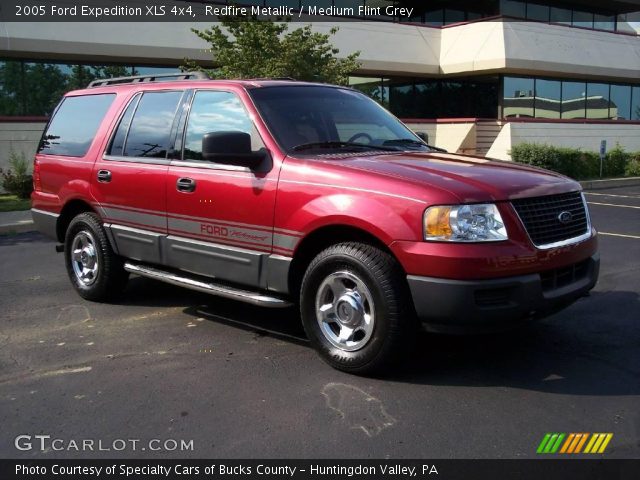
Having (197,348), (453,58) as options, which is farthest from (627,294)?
(453,58)

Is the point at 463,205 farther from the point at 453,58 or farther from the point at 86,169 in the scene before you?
the point at 453,58

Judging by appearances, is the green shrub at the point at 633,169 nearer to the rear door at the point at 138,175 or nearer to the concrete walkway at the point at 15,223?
the concrete walkway at the point at 15,223

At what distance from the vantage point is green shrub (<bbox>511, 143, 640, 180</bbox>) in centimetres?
1934

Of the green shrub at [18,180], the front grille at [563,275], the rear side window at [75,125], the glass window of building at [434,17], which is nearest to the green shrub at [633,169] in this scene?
the glass window of building at [434,17]

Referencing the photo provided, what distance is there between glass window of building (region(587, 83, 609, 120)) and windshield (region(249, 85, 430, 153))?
2200 centimetres

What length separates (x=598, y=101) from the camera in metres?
25.2

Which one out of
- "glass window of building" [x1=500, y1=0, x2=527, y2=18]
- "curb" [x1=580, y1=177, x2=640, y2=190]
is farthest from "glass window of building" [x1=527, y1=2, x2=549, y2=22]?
"curb" [x1=580, y1=177, x2=640, y2=190]

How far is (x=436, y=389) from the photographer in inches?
156

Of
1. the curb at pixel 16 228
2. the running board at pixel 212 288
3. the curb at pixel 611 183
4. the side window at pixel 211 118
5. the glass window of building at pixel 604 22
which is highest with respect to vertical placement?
the glass window of building at pixel 604 22

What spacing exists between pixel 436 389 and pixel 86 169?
155 inches

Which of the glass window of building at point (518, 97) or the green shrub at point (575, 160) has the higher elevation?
the glass window of building at point (518, 97)

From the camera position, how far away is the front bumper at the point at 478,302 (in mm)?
3717

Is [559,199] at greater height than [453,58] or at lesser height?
lesser

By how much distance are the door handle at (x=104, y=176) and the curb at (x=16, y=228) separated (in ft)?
18.9
